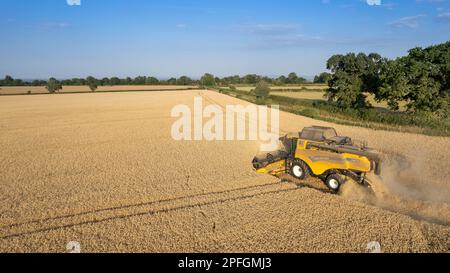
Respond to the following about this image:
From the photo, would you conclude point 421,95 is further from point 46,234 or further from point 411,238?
point 46,234

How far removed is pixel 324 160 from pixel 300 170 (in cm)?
123

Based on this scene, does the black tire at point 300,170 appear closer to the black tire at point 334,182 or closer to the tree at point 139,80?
the black tire at point 334,182

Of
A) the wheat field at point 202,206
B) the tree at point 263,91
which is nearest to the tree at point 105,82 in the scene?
the tree at point 263,91

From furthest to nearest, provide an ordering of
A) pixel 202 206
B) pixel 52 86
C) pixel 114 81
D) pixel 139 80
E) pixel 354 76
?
pixel 139 80
pixel 114 81
pixel 52 86
pixel 354 76
pixel 202 206

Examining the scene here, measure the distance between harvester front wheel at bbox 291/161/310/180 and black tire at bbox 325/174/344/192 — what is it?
823mm

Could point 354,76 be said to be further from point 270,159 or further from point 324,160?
point 324,160

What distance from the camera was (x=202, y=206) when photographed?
9039 mm

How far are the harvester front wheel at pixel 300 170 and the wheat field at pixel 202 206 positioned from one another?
1.29 feet

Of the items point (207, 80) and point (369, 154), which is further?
point (207, 80)

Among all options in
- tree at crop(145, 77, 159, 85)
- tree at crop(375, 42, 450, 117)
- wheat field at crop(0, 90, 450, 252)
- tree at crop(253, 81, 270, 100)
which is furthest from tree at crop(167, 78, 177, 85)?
wheat field at crop(0, 90, 450, 252)

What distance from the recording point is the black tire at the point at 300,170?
34.7 feet

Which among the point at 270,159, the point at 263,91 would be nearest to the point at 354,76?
the point at 270,159

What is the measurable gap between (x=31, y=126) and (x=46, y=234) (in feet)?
75.4

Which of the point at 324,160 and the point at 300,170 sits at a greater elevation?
the point at 324,160
